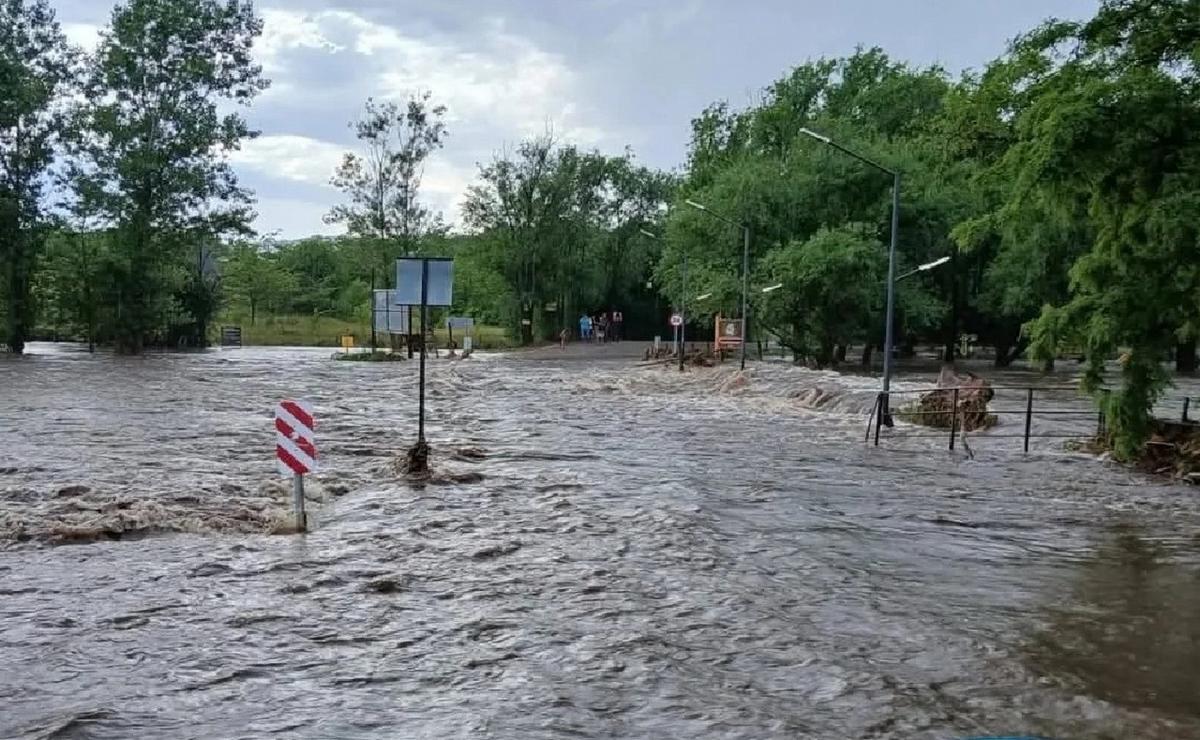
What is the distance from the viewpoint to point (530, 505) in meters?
13.8

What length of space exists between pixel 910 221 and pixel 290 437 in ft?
142

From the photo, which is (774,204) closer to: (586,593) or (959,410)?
(959,410)

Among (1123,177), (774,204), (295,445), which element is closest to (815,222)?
(774,204)

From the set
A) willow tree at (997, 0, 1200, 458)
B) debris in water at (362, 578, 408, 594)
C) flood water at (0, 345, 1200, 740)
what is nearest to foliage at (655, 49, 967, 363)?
willow tree at (997, 0, 1200, 458)

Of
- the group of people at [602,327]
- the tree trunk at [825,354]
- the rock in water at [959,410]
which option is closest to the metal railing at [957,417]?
the rock in water at [959,410]

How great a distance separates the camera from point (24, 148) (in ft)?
170

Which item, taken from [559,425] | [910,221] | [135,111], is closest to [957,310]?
[910,221]

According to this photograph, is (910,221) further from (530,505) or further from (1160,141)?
(530,505)

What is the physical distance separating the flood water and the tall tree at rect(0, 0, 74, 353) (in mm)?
36490

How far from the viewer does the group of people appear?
7662 cm

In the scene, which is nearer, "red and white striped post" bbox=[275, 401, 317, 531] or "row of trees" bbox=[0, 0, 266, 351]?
"red and white striped post" bbox=[275, 401, 317, 531]

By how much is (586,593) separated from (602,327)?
67801 millimetres

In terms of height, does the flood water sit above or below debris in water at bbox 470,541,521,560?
above

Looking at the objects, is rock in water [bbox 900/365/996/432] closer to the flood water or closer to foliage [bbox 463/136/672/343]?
the flood water
